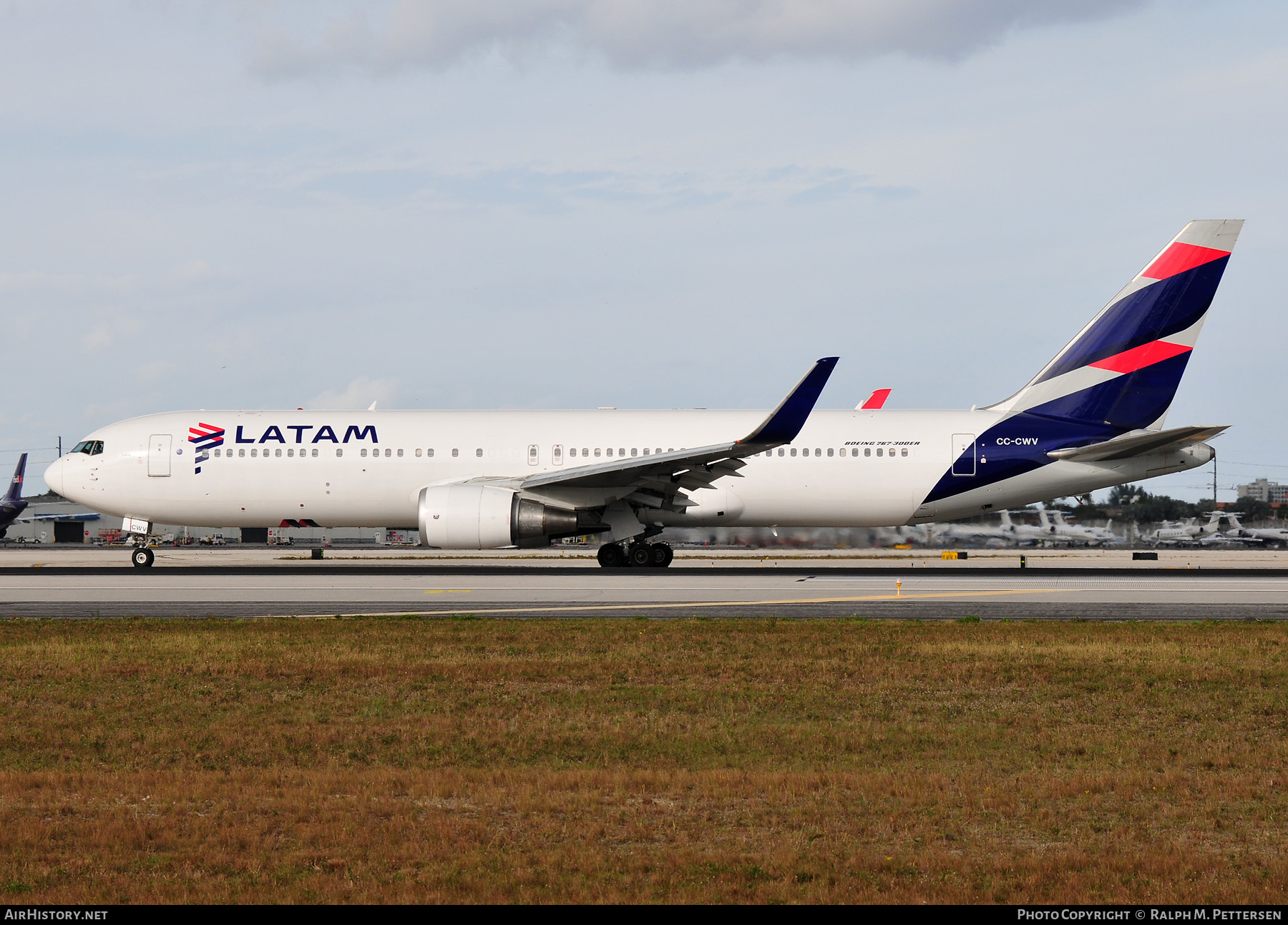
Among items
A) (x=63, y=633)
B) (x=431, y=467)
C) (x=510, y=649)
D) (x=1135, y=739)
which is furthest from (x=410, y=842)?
(x=431, y=467)

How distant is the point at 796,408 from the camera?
24.3 metres

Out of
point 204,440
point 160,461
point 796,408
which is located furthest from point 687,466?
point 160,461

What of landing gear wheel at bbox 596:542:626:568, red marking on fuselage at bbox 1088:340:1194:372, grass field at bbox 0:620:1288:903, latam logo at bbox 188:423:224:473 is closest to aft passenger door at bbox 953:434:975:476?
red marking on fuselage at bbox 1088:340:1194:372

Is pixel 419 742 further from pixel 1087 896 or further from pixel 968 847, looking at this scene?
pixel 1087 896

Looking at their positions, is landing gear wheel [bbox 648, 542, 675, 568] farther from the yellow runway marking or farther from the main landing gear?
the yellow runway marking

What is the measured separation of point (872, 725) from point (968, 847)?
3.46 m

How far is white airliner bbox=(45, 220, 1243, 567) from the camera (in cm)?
2711

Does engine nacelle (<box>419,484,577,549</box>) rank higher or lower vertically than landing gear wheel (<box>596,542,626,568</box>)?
higher

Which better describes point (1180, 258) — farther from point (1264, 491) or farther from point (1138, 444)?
point (1264, 491)

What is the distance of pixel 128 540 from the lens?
78438mm

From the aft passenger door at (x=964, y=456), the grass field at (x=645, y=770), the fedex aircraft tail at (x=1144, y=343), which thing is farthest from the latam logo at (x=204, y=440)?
the fedex aircraft tail at (x=1144, y=343)

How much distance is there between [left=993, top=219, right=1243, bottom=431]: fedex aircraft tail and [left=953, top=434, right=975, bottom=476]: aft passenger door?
69.2 inches

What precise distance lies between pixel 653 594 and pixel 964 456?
1067 centimetres

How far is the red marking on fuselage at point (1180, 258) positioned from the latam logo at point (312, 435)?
65.6ft
